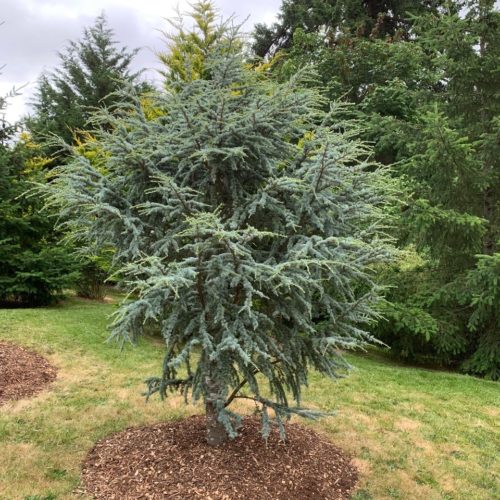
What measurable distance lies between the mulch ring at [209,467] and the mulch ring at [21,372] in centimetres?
172

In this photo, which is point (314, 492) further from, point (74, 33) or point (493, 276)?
point (74, 33)

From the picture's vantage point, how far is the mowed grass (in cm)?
376

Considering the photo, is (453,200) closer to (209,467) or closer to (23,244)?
(209,467)

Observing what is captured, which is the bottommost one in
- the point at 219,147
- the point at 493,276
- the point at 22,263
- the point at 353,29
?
the point at 22,263

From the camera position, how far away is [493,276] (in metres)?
6.63

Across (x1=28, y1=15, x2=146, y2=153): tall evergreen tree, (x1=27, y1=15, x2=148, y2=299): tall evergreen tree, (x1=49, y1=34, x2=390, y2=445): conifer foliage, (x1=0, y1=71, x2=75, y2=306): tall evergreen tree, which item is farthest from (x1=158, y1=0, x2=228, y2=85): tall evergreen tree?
(x1=28, y1=15, x2=146, y2=153): tall evergreen tree

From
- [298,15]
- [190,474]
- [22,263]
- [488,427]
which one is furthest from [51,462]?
[298,15]

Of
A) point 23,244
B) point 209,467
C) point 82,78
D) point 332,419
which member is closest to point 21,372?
point 209,467

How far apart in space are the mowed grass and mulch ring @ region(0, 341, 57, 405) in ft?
0.52

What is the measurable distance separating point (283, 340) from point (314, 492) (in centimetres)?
124

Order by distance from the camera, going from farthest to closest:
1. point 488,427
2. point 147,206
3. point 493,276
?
1. point 493,276
2. point 488,427
3. point 147,206

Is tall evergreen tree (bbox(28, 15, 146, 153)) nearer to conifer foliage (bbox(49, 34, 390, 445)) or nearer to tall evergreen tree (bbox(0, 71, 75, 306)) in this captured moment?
tall evergreen tree (bbox(0, 71, 75, 306))

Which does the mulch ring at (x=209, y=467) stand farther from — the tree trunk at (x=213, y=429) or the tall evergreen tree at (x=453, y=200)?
the tall evergreen tree at (x=453, y=200)

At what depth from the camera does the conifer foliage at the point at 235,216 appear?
9.73ft
